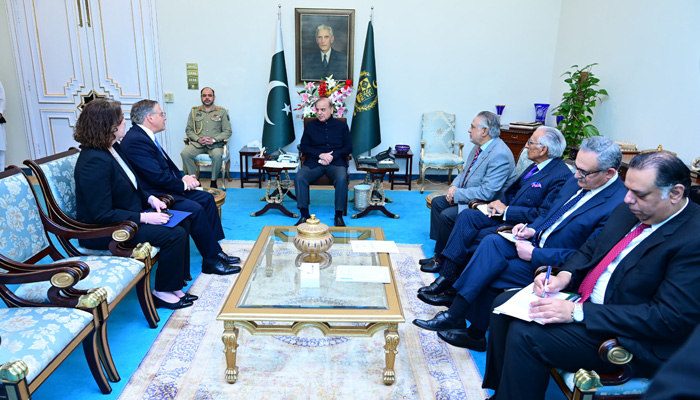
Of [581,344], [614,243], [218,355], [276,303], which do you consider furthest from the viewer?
[218,355]

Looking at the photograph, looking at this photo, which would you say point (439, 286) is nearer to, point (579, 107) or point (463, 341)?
point (463, 341)

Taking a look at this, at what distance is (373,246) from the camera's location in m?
2.79

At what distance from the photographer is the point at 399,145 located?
245 inches

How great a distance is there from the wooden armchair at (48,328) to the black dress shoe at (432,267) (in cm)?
223

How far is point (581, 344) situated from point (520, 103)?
214 inches

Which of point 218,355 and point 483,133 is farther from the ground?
point 483,133

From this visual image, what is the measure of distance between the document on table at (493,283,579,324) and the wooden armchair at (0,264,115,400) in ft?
5.84

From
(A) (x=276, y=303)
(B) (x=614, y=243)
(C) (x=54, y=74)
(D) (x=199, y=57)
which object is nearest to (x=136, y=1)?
(D) (x=199, y=57)

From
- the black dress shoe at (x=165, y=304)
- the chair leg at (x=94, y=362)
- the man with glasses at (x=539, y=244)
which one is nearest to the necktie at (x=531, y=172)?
the man with glasses at (x=539, y=244)

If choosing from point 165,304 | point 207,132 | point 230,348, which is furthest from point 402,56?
point 230,348

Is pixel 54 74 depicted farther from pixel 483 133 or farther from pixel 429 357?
pixel 429 357

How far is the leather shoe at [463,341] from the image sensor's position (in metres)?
2.51

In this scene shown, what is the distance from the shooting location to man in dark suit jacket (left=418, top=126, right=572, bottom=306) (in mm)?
2910

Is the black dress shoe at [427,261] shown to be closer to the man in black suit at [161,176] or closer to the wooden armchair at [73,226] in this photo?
the man in black suit at [161,176]
